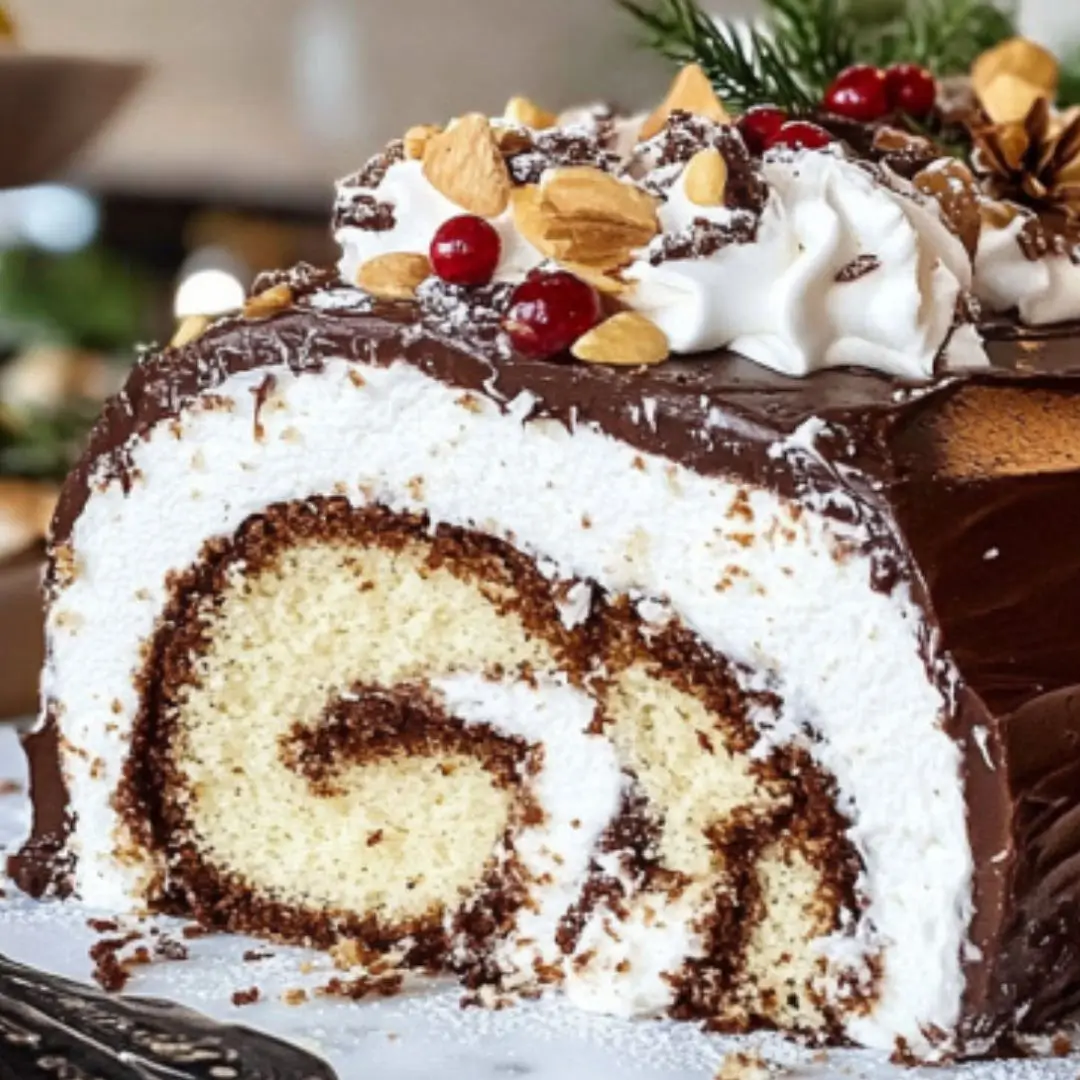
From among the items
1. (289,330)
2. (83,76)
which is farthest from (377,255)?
(83,76)

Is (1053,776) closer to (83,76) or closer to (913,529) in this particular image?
(913,529)

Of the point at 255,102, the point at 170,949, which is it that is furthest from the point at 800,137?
the point at 255,102

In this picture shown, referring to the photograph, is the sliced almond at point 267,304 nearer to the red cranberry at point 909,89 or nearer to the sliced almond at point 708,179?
the sliced almond at point 708,179

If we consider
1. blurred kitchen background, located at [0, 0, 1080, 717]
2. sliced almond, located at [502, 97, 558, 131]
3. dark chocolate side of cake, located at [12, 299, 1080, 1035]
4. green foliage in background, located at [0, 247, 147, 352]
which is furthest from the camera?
blurred kitchen background, located at [0, 0, 1080, 717]

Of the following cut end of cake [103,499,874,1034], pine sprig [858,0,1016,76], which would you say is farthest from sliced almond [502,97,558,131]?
pine sprig [858,0,1016,76]

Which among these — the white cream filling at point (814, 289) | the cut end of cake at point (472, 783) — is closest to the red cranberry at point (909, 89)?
the white cream filling at point (814, 289)

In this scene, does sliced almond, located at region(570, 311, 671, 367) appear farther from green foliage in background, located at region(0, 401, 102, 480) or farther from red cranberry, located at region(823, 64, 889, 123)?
green foliage in background, located at region(0, 401, 102, 480)

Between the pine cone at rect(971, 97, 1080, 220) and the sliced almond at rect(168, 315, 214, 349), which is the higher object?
the pine cone at rect(971, 97, 1080, 220)
